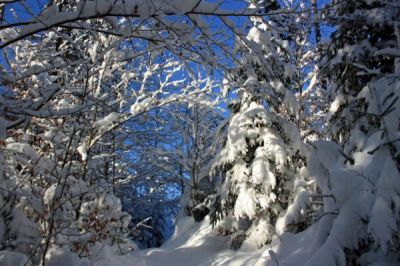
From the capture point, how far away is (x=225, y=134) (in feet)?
30.8

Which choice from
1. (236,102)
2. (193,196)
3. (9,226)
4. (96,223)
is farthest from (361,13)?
(193,196)

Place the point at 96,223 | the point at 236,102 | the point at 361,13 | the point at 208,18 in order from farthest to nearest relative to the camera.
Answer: the point at 236,102 < the point at 361,13 < the point at 96,223 < the point at 208,18

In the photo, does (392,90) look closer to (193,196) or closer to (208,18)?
(208,18)

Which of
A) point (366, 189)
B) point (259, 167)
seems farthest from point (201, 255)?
point (366, 189)

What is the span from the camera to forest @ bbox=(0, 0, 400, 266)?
2598 mm

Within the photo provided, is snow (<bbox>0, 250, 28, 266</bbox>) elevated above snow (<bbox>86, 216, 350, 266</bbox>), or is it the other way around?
snow (<bbox>0, 250, 28, 266</bbox>)

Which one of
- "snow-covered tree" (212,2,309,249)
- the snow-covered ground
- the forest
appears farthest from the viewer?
"snow-covered tree" (212,2,309,249)

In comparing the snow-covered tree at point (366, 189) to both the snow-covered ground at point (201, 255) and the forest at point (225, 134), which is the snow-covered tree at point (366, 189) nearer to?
the forest at point (225, 134)

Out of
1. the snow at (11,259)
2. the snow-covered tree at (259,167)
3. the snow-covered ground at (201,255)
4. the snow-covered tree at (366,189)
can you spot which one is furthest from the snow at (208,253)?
the snow at (11,259)

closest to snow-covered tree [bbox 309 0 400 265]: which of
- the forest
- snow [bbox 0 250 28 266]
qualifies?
the forest

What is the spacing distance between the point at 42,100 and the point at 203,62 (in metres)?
1.26

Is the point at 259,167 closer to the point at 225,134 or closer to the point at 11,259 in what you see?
the point at 225,134

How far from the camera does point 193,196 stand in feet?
43.7

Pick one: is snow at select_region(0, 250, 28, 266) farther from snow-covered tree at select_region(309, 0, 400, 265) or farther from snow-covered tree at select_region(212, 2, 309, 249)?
snow-covered tree at select_region(212, 2, 309, 249)
